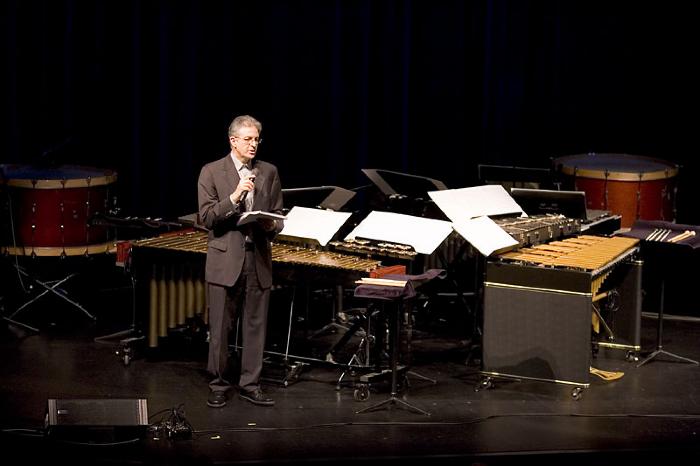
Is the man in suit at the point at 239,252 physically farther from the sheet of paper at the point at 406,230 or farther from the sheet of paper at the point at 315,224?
the sheet of paper at the point at 406,230

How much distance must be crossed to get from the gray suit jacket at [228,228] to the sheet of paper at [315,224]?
0.75 metres

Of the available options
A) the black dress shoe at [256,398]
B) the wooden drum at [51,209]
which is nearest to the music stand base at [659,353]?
the black dress shoe at [256,398]

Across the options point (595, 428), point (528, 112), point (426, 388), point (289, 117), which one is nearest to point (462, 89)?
point (528, 112)

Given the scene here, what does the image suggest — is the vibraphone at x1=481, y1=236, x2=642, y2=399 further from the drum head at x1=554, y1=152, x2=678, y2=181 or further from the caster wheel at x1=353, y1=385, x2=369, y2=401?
the drum head at x1=554, y1=152, x2=678, y2=181

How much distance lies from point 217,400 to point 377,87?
14.0ft

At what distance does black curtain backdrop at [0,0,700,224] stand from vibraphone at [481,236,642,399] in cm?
303

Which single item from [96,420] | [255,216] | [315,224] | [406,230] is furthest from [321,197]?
[96,420]

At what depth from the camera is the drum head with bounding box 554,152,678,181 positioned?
955 centimetres

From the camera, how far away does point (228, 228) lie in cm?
714

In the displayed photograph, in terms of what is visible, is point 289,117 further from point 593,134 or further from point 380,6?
point 593,134

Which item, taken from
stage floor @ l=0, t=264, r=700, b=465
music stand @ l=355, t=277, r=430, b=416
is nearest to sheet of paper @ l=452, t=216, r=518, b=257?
music stand @ l=355, t=277, r=430, b=416

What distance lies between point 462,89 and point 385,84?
68 cm

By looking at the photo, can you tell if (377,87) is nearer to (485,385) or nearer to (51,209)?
(51,209)

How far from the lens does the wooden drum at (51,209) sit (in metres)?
8.94
